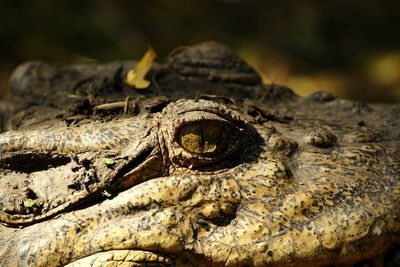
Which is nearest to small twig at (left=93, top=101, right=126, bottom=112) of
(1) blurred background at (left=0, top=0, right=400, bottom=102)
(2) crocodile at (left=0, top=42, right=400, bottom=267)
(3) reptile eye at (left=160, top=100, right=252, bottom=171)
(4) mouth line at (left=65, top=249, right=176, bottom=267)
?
(2) crocodile at (left=0, top=42, right=400, bottom=267)

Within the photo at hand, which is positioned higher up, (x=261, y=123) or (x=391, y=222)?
(x=261, y=123)

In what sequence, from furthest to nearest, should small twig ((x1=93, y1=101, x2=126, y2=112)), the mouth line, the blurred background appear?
the blurred background
small twig ((x1=93, y1=101, x2=126, y2=112))
the mouth line

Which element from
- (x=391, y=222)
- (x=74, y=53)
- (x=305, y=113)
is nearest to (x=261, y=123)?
(x=305, y=113)

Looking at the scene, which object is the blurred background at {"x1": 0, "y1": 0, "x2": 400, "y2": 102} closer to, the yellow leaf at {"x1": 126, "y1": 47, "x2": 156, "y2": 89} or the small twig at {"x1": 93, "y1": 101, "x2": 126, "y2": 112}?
the yellow leaf at {"x1": 126, "y1": 47, "x2": 156, "y2": 89}

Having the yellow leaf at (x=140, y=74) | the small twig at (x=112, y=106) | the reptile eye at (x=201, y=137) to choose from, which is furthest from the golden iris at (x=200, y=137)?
the yellow leaf at (x=140, y=74)

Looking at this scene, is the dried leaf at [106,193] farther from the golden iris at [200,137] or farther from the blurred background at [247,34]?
the blurred background at [247,34]

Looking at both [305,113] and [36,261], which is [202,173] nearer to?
[36,261]

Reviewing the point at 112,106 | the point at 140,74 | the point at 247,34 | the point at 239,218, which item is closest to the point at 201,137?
the point at 239,218
